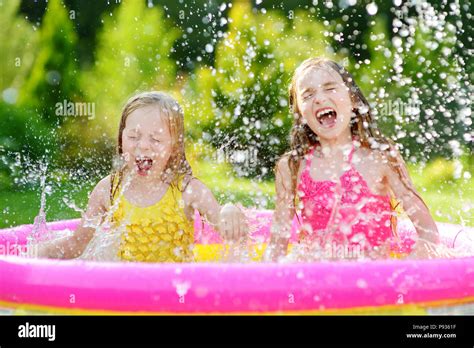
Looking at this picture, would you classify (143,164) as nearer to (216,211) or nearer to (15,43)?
(216,211)

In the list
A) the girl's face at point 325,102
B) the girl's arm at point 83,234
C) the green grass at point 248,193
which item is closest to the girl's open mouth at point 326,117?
the girl's face at point 325,102

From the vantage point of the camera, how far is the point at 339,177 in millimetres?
3207

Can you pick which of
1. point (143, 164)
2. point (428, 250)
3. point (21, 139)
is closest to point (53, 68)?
point (21, 139)

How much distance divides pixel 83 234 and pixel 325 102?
51.7 inches

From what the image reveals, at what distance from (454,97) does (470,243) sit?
7873 mm

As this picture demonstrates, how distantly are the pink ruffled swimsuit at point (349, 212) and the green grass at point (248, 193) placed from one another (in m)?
5.88

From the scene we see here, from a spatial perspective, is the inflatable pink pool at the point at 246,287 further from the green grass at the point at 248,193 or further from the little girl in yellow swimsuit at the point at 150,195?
the green grass at the point at 248,193

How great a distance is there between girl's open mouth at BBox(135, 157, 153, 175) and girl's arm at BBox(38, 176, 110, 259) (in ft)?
0.72

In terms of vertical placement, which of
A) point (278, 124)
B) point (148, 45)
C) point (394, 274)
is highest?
point (148, 45)

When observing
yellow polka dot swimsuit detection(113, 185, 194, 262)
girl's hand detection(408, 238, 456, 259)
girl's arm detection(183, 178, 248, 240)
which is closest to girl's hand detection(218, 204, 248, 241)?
girl's arm detection(183, 178, 248, 240)

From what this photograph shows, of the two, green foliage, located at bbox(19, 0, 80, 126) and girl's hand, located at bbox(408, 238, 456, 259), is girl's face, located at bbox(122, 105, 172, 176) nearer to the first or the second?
girl's hand, located at bbox(408, 238, 456, 259)
